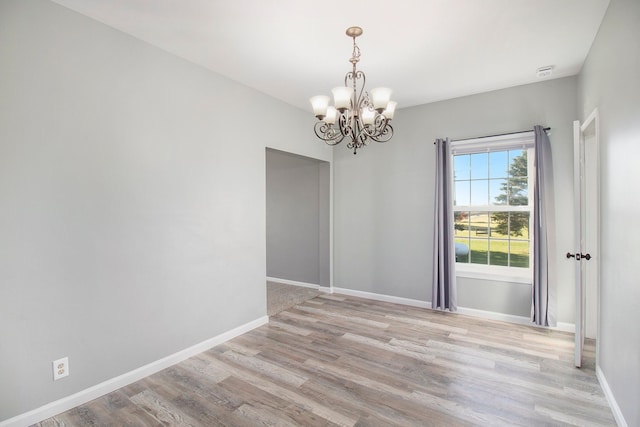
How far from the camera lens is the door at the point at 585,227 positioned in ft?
8.51

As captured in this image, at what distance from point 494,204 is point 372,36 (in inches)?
102

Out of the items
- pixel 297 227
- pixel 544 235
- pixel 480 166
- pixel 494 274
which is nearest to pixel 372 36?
pixel 480 166

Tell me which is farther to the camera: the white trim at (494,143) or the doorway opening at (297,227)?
the doorway opening at (297,227)

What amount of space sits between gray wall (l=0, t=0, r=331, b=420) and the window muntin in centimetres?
285

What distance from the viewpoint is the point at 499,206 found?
153 inches

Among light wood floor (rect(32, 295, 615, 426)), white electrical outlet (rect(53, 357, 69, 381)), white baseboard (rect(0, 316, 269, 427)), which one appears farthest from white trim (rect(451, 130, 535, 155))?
white electrical outlet (rect(53, 357, 69, 381))

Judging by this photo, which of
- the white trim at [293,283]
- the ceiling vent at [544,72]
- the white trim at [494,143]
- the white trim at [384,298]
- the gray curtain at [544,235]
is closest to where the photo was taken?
the ceiling vent at [544,72]

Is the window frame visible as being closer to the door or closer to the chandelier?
the door

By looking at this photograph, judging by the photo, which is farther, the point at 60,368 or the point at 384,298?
the point at 384,298

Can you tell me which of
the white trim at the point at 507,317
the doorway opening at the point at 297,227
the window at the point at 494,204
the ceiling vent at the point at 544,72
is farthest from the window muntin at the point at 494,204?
the doorway opening at the point at 297,227

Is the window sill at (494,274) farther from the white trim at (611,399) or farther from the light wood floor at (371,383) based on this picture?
the white trim at (611,399)

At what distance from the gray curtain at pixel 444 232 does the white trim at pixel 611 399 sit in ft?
5.45

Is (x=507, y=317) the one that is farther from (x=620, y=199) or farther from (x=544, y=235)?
(x=620, y=199)

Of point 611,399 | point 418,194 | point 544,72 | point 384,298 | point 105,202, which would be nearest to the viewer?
point 611,399
